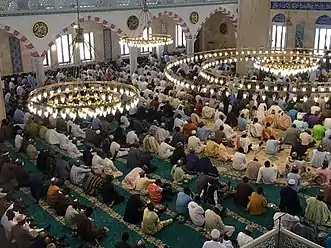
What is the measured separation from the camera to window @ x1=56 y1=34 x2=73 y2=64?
16344 millimetres

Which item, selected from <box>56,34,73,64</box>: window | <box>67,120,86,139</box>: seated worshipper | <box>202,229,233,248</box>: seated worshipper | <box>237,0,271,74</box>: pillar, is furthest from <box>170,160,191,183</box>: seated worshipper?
<box>56,34,73,64</box>: window

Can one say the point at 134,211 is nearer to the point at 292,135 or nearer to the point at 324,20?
the point at 292,135

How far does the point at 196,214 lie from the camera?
20.0 ft

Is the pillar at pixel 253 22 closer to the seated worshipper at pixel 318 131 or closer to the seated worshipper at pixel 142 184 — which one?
the seated worshipper at pixel 318 131

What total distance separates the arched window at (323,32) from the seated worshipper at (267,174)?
9.43 meters

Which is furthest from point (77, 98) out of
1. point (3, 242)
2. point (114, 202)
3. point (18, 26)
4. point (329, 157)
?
point (18, 26)

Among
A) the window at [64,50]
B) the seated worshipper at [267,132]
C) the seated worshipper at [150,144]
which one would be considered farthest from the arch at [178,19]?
the seated worshipper at [150,144]

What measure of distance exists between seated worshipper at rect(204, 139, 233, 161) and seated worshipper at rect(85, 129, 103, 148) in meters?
2.13

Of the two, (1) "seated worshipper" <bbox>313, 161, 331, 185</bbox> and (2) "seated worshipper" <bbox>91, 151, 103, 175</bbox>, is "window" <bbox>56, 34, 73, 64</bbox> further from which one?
(1) "seated worshipper" <bbox>313, 161, 331, 185</bbox>

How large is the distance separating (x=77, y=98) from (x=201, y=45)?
14.6 m

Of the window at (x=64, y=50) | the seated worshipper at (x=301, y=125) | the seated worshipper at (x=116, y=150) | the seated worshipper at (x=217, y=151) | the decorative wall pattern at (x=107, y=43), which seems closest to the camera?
the seated worshipper at (x=217, y=151)

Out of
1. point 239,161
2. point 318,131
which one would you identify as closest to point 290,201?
point 239,161

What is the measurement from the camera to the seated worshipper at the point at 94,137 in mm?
9062

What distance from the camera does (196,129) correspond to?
9.57 meters
